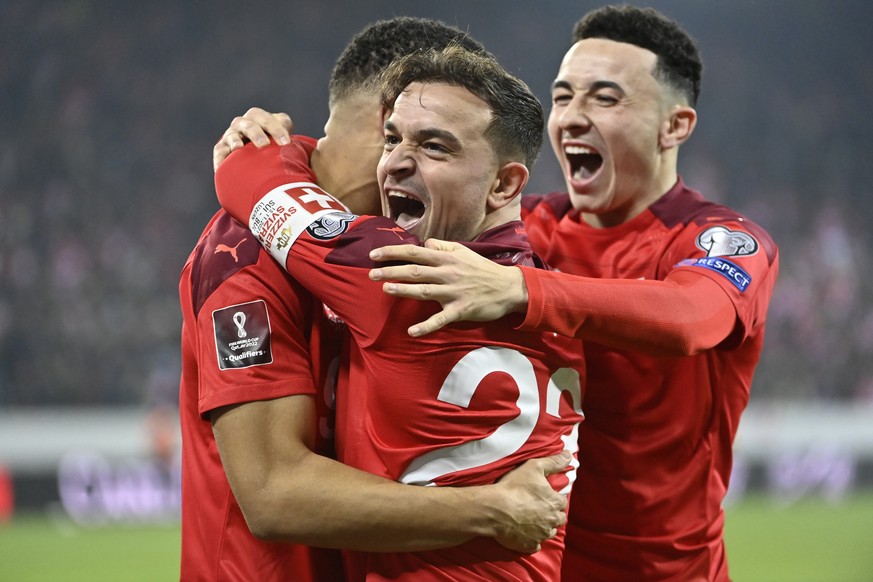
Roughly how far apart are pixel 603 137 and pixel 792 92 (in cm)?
1660

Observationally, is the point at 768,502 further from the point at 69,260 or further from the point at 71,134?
the point at 71,134

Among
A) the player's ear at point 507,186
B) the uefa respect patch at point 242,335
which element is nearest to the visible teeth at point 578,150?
the player's ear at point 507,186

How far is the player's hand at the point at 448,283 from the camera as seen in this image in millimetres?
2356

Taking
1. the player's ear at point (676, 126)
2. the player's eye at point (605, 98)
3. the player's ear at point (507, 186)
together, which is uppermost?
the player's eye at point (605, 98)

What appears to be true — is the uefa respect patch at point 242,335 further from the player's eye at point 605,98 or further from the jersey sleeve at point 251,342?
the player's eye at point 605,98

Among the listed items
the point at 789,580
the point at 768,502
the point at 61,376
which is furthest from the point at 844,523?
the point at 61,376

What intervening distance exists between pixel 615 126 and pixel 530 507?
5.59ft

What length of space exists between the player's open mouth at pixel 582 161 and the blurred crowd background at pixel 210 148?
9471 millimetres

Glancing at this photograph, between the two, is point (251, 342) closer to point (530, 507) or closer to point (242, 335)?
point (242, 335)

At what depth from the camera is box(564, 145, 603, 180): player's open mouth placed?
3770 millimetres

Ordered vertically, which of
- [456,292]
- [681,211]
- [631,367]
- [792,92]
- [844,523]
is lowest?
[844,523]

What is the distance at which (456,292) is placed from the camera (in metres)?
2.36

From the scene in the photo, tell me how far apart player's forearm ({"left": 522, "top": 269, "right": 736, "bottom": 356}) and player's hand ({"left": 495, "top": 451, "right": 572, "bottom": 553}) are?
362mm

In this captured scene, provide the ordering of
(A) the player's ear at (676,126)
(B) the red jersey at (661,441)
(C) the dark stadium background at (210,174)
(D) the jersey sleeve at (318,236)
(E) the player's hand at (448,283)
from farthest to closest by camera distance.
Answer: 1. (C) the dark stadium background at (210,174)
2. (A) the player's ear at (676,126)
3. (B) the red jersey at (661,441)
4. (D) the jersey sleeve at (318,236)
5. (E) the player's hand at (448,283)
